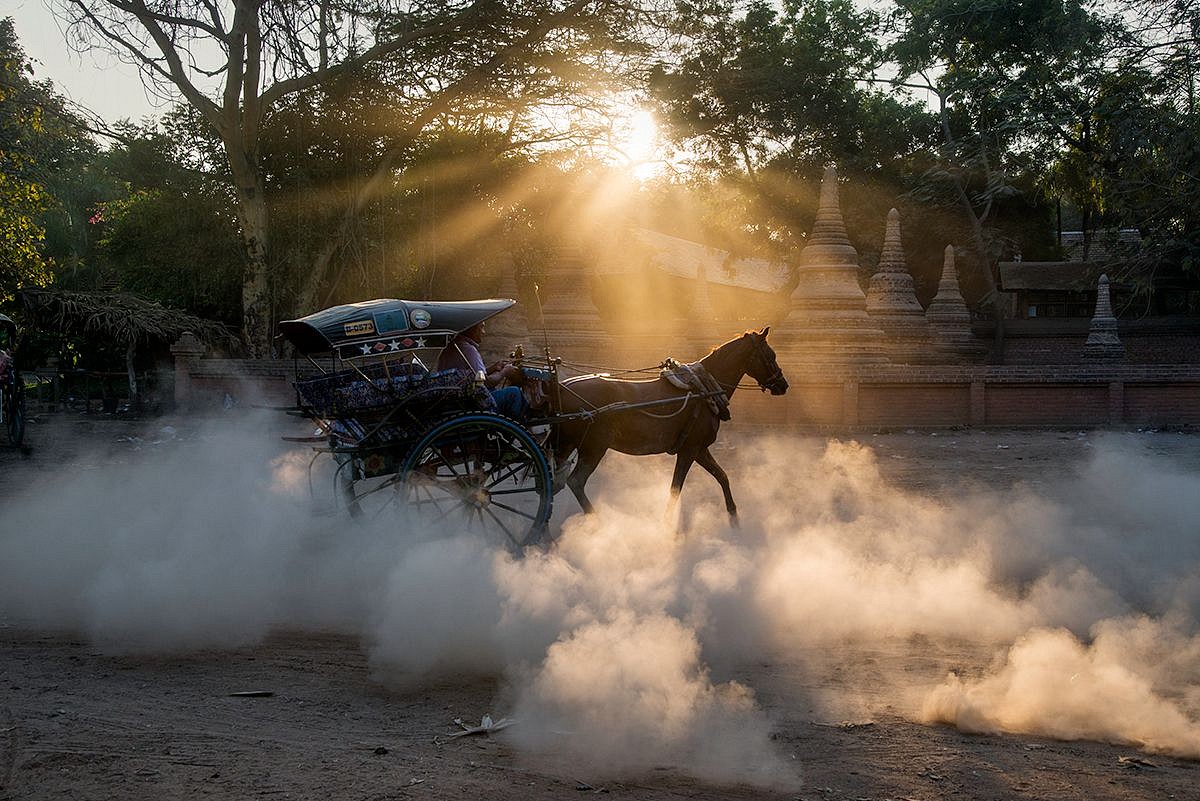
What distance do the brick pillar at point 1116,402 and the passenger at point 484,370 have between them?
15220mm

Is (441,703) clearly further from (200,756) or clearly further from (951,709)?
(951,709)

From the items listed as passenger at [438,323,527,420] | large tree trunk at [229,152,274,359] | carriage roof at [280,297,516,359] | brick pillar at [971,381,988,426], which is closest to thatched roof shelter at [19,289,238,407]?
large tree trunk at [229,152,274,359]

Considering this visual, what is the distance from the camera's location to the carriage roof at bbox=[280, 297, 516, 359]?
25.4ft

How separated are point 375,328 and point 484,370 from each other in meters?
1.00

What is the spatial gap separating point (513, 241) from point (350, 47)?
7.90 metres

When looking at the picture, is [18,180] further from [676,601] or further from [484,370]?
[676,601]

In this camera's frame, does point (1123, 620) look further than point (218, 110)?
No

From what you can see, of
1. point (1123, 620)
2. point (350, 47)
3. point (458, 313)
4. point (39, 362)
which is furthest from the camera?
point (39, 362)

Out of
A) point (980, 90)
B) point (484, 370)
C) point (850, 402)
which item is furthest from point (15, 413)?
point (980, 90)

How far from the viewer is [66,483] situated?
1334 cm

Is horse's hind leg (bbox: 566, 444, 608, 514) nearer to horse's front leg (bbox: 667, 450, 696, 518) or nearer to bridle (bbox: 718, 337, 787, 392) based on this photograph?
horse's front leg (bbox: 667, 450, 696, 518)

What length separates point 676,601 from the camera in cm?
721

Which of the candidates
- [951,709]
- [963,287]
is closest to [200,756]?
[951,709]

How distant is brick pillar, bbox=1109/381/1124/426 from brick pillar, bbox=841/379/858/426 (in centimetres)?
478
